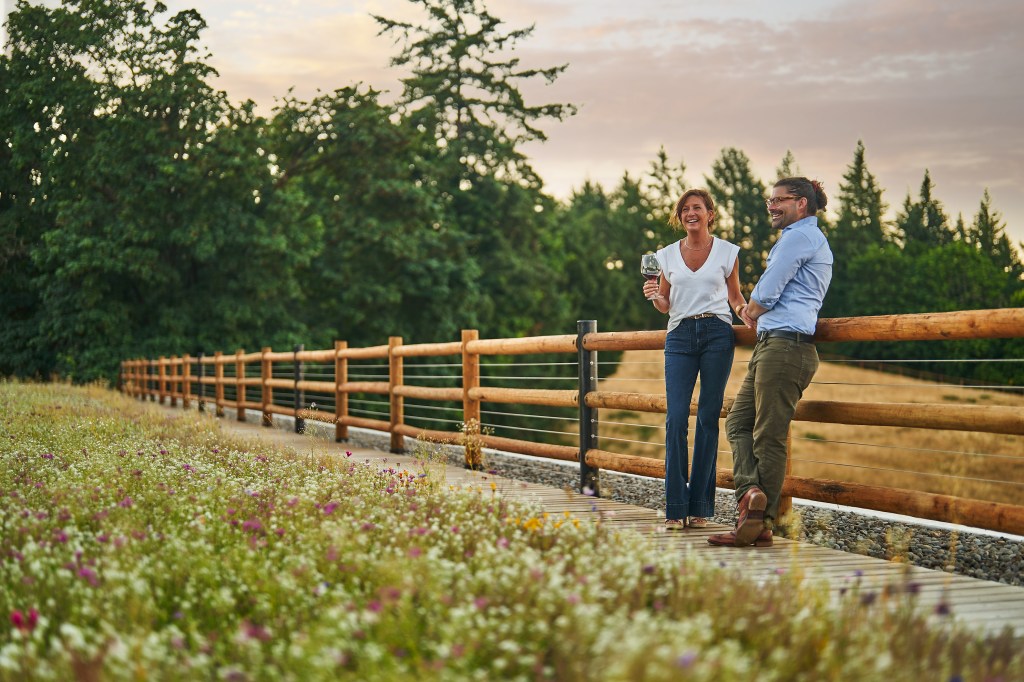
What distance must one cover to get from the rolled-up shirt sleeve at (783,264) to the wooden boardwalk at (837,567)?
1259 mm

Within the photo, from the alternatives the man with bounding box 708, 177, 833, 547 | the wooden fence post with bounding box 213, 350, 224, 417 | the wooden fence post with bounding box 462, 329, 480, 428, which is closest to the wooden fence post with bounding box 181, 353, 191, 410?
the wooden fence post with bounding box 213, 350, 224, 417

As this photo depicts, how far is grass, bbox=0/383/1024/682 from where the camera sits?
2760mm

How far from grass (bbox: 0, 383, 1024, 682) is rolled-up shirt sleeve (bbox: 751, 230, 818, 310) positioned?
5.06 ft

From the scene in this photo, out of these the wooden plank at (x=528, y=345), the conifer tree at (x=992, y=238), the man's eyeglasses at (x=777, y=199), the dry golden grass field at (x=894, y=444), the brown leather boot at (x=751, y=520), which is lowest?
the dry golden grass field at (x=894, y=444)

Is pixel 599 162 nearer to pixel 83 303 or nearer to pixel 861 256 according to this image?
pixel 861 256

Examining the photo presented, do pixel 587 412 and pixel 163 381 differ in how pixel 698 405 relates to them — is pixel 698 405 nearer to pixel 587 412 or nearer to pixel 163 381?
pixel 587 412

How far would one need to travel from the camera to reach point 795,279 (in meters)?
5.33

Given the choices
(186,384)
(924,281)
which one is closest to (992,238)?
(924,281)

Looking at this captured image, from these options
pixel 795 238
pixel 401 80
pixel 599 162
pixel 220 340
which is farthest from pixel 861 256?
pixel 795 238

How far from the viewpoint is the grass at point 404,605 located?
9.05 feet

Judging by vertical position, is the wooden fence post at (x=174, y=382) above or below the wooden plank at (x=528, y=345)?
below

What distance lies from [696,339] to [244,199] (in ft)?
99.2

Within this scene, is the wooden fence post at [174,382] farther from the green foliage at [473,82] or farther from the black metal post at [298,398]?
the green foliage at [473,82]

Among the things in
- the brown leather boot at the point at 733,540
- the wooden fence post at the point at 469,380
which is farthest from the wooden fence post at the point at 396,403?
the brown leather boot at the point at 733,540
